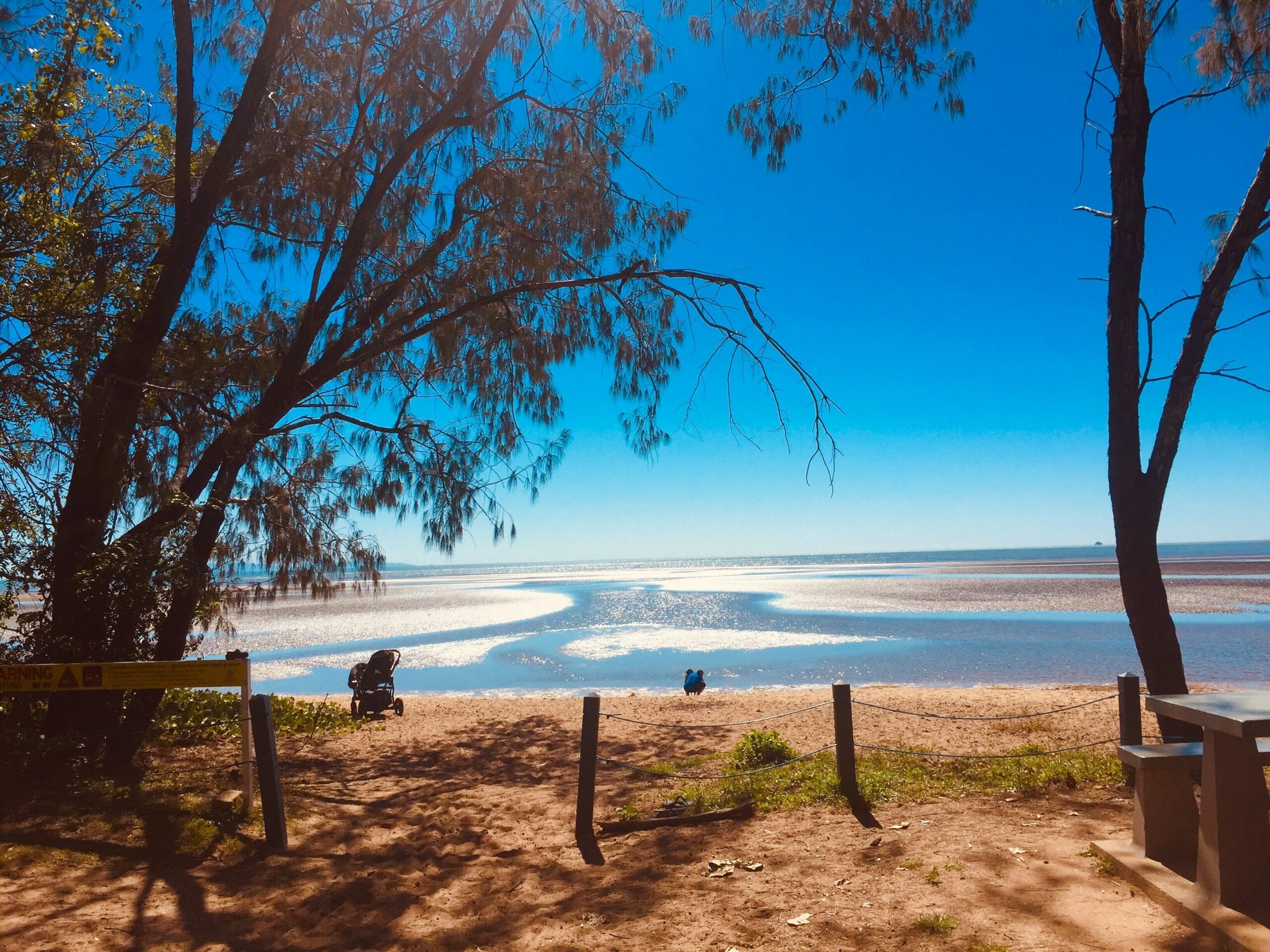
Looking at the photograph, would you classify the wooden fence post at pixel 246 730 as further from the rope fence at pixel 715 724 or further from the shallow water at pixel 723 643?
the shallow water at pixel 723 643

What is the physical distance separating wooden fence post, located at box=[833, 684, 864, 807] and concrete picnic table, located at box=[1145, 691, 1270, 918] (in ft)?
8.04

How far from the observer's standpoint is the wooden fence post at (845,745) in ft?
19.0

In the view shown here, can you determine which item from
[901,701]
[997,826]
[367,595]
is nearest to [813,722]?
[901,701]

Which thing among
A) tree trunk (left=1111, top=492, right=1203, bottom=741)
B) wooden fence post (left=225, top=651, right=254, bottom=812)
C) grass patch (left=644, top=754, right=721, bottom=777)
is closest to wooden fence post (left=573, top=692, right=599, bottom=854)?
grass patch (left=644, top=754, right=721, bottom=777)

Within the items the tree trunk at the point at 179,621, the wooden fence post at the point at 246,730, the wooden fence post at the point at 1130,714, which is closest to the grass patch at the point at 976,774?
the wooden fence post at the point at 1130,714

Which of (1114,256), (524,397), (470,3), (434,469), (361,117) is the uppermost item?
(470,3)

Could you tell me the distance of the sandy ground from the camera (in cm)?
374

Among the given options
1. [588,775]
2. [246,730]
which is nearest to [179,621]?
[246,730]

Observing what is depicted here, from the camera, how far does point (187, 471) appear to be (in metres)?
8.25

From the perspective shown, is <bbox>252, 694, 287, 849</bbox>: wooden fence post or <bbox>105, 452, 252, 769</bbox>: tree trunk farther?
<bbox>105, 452, 252, 769</bbox>: tree trunk

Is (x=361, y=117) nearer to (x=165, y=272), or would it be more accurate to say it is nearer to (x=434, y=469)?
(x=165, y=272)

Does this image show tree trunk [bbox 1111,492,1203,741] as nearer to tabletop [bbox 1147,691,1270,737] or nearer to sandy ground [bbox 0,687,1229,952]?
sandy ground [bbox 0,687,1229,952]

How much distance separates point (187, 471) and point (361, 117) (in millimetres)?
4092

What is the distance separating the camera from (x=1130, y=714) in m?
5.78
